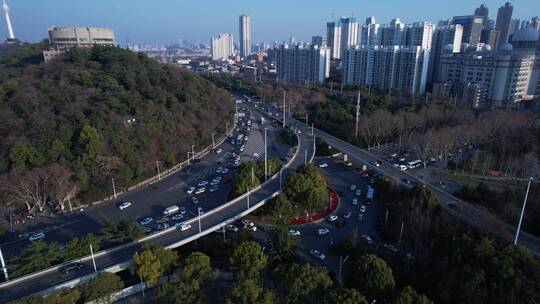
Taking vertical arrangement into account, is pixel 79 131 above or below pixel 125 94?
below

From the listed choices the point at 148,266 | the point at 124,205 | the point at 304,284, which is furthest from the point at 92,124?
the point at 304,284

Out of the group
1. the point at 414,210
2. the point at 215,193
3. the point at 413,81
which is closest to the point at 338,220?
the point at 414,210

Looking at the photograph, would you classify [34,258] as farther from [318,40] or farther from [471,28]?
[318,40]

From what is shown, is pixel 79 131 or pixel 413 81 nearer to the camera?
pixel 79 131

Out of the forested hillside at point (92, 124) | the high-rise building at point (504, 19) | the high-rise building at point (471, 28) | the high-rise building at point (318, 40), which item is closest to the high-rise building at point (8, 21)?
the forested hillside at point (92, 124)

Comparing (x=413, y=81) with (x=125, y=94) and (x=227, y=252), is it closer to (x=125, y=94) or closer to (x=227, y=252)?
(x=125, y=94)

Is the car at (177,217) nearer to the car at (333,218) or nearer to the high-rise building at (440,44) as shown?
the car at (333,218)
